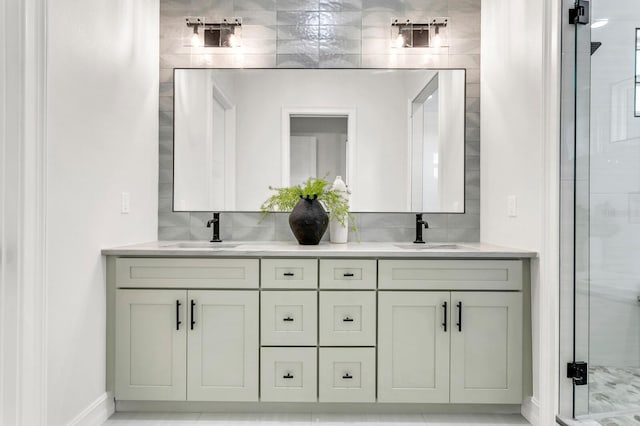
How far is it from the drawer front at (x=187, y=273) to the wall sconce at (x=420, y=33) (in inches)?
A: 69.7

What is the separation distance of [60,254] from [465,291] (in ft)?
Answer: 6.13

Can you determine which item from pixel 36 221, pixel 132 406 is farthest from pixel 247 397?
pixel 36 221

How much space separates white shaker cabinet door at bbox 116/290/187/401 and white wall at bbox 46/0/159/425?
0.10 metres

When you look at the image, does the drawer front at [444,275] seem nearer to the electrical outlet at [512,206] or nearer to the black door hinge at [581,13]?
the electrical outlet at [512,206]

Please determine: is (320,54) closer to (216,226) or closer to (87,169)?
(216,226)

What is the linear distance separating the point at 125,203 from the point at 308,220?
3.29ft

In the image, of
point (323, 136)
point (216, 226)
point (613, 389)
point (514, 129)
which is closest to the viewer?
point (613, 389)

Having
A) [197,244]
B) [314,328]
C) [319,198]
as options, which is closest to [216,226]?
Result: [197,244]

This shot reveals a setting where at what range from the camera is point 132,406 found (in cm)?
230

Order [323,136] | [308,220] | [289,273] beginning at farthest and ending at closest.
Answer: [323,136] → [308,220] → [289,273]

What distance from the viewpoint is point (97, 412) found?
214 centimetres

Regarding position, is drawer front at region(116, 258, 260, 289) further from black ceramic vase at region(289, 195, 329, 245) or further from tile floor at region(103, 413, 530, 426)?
tile floor at region(103, 413, 530, 426)

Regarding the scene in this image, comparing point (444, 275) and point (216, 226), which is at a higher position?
point (216, 226)

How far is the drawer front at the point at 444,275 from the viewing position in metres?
2.23
